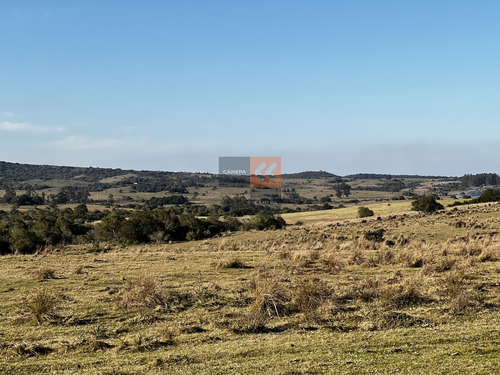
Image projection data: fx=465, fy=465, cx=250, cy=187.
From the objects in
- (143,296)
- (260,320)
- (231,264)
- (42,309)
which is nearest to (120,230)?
(231,264)

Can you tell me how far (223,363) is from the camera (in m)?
7.73

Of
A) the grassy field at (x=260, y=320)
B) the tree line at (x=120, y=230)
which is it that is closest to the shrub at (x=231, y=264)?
the grassy field at (x=260, y=320)

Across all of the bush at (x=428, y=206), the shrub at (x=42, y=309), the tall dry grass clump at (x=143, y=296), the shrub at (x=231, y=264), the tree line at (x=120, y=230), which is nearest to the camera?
the shrub at (x=42, y=309)

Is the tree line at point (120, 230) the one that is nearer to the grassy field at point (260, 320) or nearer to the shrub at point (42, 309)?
the grassy field at point (260, 320)

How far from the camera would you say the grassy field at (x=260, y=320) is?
7.64 meters

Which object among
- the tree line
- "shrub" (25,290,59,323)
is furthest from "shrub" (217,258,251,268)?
the tree line

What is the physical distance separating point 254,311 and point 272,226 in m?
39.3

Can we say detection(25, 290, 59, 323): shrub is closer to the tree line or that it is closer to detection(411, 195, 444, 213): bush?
the tree line

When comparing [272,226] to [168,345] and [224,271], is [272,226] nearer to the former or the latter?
[224,271]

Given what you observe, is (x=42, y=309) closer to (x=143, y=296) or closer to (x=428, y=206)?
(x=143, y=296)

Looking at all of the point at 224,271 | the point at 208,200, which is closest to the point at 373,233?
the point at 224,271

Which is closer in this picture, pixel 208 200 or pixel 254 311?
pixel 254 311

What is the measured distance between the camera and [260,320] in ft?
33.8

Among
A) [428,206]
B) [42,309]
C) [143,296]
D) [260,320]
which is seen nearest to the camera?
[260,320]
